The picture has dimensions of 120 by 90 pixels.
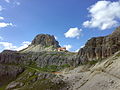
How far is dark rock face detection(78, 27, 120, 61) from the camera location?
16662 centimetres

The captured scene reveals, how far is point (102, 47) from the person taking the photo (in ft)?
596

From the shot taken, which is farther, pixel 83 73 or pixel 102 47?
pixel 102 47

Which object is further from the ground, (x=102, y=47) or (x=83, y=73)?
(x=102, y=47)

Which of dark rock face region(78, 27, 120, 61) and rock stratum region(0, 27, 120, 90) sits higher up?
dark rock face region(78, 27, 120, 61)

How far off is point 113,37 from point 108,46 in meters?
11.2

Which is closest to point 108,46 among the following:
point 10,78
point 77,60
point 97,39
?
point 97,39

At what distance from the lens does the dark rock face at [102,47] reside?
167m

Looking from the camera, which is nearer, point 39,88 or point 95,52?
point 39,88

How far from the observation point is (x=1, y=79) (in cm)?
19588

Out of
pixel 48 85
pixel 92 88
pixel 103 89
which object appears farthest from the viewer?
pixel 48 85

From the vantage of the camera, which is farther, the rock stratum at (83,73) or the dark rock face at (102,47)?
the dark rock face at (102,47)

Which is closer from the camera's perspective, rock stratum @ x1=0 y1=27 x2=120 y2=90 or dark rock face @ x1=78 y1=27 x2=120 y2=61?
rock stratum @ x1=0 y1=27 x2=120 y2=90

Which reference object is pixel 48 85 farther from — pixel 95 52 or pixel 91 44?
pixel 91 44

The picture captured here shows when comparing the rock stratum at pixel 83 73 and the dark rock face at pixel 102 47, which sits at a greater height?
the dark rock face at pixel 102 47
